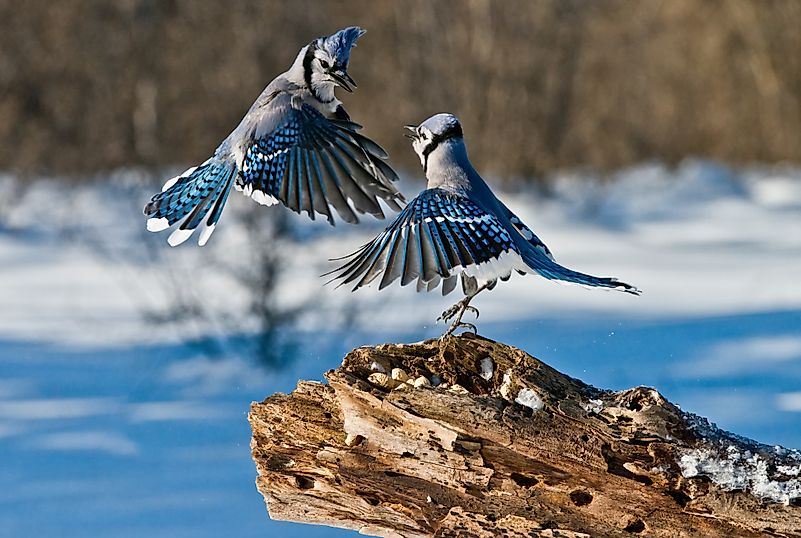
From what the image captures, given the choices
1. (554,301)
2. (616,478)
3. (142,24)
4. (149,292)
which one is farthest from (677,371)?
(142,24)

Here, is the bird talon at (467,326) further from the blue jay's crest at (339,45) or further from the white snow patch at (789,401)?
the white snow patch at (789,401)

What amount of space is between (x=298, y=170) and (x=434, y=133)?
69cm

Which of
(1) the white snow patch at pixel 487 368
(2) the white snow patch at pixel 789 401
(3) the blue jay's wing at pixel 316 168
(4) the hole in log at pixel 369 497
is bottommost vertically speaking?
(4) the hole in log at pixel 369 497

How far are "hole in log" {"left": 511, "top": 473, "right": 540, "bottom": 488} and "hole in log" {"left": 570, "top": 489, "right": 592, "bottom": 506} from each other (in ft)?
0.30

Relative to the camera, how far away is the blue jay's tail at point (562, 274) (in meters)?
2.91

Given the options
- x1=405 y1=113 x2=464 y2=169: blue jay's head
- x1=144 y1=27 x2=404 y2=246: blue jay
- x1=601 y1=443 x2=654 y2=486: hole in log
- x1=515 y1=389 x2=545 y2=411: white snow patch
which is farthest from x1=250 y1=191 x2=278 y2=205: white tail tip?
x1=601 y1=443 x2=654 y2=486: hole in log

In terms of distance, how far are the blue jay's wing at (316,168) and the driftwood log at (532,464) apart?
102 cm

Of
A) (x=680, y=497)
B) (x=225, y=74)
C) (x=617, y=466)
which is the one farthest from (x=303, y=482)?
(x=225, y=74)

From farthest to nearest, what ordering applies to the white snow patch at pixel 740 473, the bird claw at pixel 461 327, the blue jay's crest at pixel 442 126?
the blue jay's crest at pixel 442 126 < the bird claw at pixel 461 327 < the white snow patch at pixel 740 473

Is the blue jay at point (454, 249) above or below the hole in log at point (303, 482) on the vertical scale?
above

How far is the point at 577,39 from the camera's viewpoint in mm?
11031

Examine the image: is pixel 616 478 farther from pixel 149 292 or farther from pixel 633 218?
pixel 633 218

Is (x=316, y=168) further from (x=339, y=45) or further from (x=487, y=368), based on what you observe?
(x=487, y=368)

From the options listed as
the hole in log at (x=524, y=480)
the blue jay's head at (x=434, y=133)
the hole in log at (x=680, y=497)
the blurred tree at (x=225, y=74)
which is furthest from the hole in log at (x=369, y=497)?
the blurred tree at (x=225, y=74)
